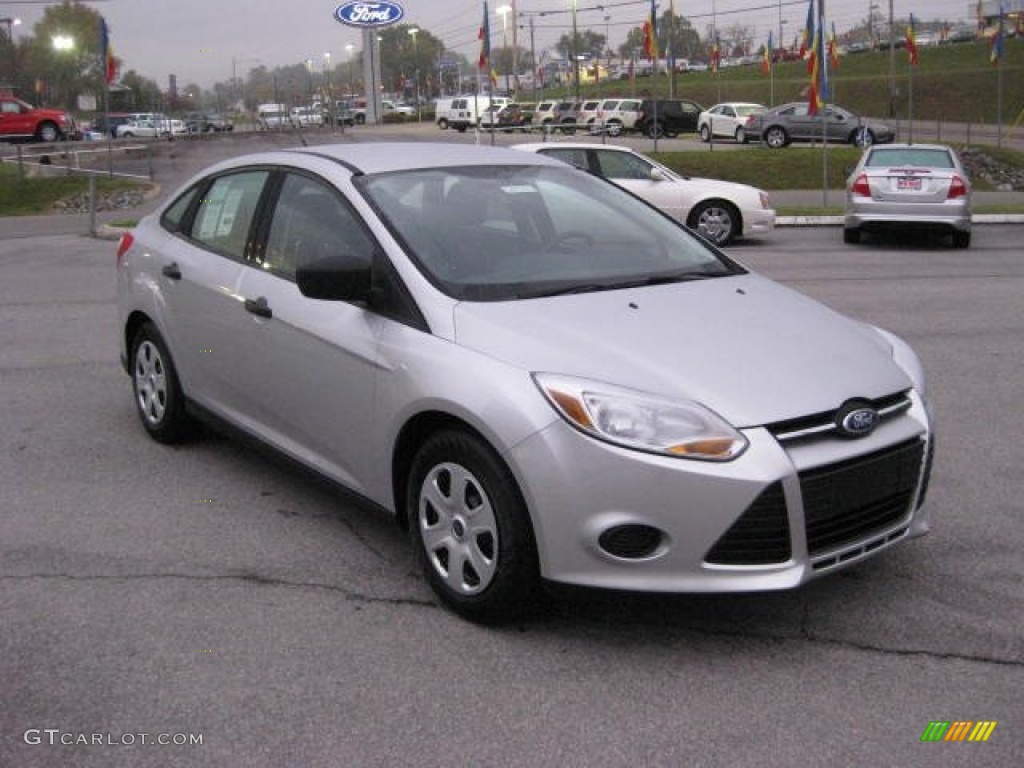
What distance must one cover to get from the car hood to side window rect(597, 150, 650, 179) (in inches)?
466

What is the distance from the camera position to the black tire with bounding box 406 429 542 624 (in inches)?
144

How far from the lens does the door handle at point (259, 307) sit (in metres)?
4.83

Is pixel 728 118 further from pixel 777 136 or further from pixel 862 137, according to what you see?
pixel 862 137

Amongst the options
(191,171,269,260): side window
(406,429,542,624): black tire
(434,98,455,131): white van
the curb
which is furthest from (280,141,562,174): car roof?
(434,98,455,131): white van

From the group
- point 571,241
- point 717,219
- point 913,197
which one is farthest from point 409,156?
point 913,197

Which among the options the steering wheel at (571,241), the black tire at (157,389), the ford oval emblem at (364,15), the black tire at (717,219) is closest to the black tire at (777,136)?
the black tire at (717,219)

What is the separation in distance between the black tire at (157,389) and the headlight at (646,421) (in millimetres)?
2959

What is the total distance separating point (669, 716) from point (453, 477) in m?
1.07

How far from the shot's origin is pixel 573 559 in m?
3.55

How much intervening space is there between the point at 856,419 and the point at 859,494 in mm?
243

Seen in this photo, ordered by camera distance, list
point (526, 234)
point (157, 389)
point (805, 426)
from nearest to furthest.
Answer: point (805, 426), point (526, 234), point (157, 389)

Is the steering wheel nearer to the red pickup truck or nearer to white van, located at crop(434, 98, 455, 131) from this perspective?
the red pickup truck

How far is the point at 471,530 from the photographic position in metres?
3.83

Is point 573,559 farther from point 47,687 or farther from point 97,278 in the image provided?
point 97,278
